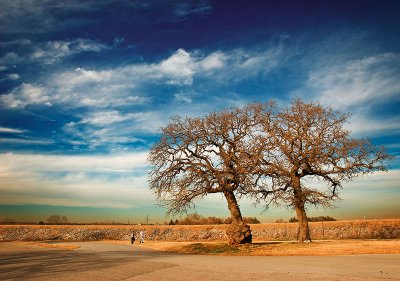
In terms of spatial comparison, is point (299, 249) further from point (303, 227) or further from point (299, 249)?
point (303, 227)

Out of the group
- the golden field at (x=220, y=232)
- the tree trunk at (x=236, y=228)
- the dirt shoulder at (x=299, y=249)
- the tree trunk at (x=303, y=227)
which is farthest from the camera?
the golden field at (x=220, y=232)

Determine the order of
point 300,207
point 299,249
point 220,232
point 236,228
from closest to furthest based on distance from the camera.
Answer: point 299,249
point 236,228
point 300,207
point 220,232

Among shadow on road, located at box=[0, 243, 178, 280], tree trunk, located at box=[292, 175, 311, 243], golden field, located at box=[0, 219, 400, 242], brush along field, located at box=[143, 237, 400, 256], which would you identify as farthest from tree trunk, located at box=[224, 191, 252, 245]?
golden field, located at box=[0, 219, 400, 242]

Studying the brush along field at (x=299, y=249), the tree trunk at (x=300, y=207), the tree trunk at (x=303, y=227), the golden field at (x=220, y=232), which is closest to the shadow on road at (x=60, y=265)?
the brush along field at (x=299, y=249)

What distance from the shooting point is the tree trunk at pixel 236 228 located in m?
30.2

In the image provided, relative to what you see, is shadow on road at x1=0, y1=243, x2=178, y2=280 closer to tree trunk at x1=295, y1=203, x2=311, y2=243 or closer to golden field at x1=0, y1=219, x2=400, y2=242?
tree trunk at x1=295, y1=203, x2=311, y2=243

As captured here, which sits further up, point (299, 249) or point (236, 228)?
point (236, 228)

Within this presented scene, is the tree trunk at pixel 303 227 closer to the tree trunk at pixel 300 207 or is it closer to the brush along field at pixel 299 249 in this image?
the tree trunk at pixel 300 207

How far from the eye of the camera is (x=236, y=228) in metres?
30.6

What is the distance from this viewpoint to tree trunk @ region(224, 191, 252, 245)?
3019 cm

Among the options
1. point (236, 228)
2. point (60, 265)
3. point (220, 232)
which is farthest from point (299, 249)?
point (220, 232)

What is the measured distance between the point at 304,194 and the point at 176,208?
11.5m

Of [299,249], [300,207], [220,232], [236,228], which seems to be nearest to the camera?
[299,249]

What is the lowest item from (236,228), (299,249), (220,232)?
(220,232)
